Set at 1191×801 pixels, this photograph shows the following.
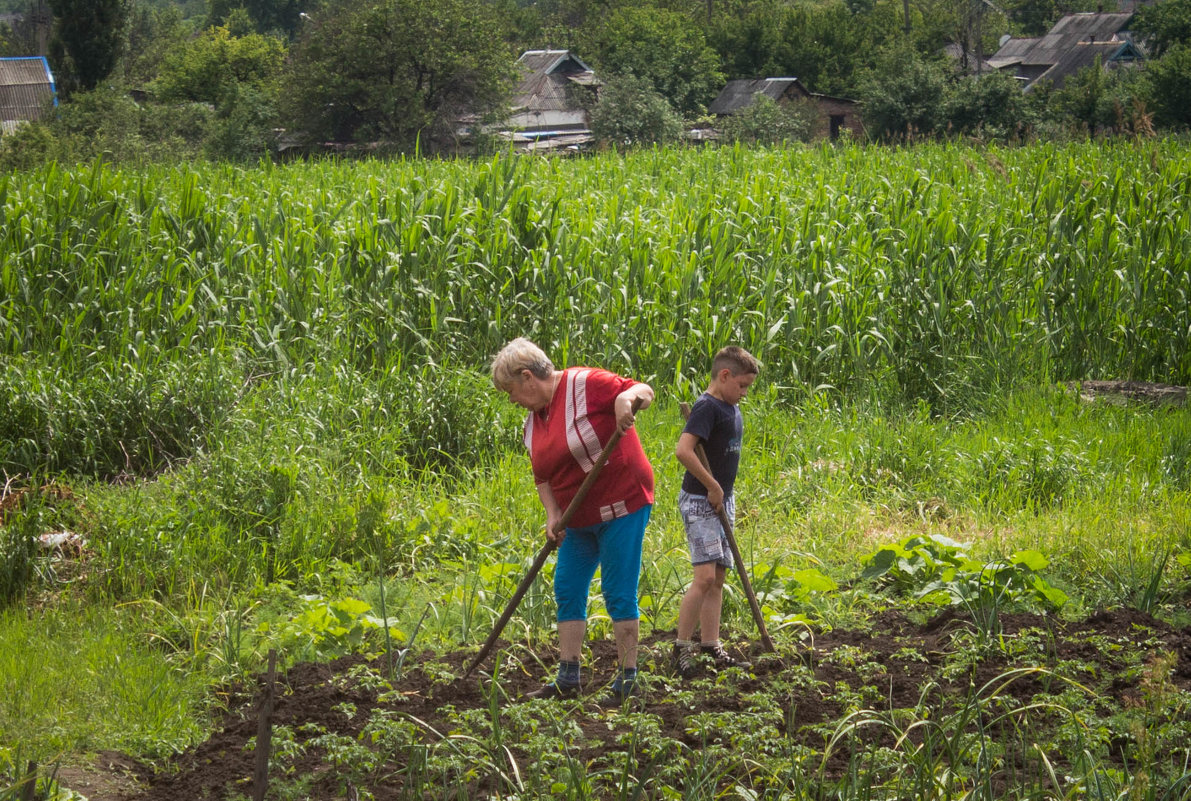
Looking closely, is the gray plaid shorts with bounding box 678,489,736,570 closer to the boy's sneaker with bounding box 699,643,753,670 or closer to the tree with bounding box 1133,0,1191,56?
the boy's sneaker with bounding box 699,643,753,670

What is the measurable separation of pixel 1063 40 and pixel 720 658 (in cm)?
9266

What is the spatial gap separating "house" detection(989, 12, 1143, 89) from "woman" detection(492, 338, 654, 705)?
79.4 meters

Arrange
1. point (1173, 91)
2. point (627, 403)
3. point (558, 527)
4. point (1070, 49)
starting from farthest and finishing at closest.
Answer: point (1070, 49) < point (1173, 91) < point (558, 527) < point (627, 403)

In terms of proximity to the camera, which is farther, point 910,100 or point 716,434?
point 910,100

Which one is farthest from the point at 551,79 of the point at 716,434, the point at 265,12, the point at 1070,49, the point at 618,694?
the point at 265,12

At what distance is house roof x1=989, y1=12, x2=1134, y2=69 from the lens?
8288 centimetres

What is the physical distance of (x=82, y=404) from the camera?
25.0ft

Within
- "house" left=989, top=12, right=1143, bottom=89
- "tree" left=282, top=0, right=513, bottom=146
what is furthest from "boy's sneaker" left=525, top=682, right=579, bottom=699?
"house" left=989, top=12, right=1143, bottom=89

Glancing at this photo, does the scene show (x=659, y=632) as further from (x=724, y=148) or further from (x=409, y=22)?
(x=409, y=22)

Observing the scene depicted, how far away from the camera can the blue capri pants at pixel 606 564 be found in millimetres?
4523

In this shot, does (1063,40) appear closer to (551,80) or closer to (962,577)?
(551,80)

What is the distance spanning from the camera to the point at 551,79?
7331 cm

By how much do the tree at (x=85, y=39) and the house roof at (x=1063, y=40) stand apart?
62655 millimetres

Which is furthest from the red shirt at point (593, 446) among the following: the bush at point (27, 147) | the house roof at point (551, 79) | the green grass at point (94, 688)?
the house roof at point (551, 79)
